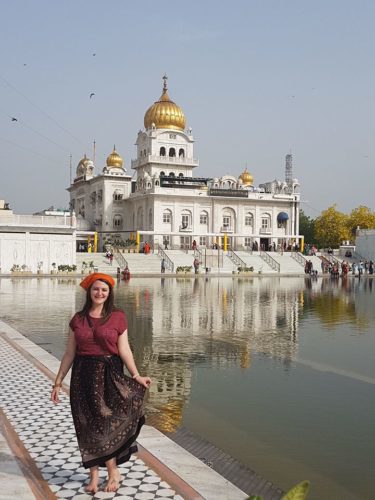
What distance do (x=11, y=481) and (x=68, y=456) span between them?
0.73 metres

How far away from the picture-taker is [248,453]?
5.56 meters

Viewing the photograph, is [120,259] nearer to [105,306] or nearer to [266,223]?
[266,223]

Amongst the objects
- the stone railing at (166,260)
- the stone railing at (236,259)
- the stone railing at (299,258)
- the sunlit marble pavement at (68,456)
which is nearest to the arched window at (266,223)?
the stone railing at (299,258)

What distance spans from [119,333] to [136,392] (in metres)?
0.45

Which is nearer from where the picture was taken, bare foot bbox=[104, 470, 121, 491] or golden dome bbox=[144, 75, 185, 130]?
bare foot bbox=[104, 470, 121, 491]

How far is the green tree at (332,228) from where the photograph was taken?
69375mm

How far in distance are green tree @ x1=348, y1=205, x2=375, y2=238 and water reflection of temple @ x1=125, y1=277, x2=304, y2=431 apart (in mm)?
55157

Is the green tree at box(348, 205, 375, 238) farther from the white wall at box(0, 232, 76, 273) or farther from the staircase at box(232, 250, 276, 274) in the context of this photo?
the white wall at box(0, 232, 76, 273)

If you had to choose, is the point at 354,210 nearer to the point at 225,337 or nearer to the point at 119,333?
the point at 225,337

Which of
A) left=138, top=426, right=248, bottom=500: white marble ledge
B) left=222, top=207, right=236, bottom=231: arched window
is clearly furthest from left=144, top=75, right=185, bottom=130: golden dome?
left=138, top=426, right=248, bottom=500: white marble ledge

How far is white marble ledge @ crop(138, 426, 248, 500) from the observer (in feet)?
13.9

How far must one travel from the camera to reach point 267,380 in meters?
8.30

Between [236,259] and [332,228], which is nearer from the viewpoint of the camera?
[236,259]

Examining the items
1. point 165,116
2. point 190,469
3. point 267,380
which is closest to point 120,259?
point 165,116
